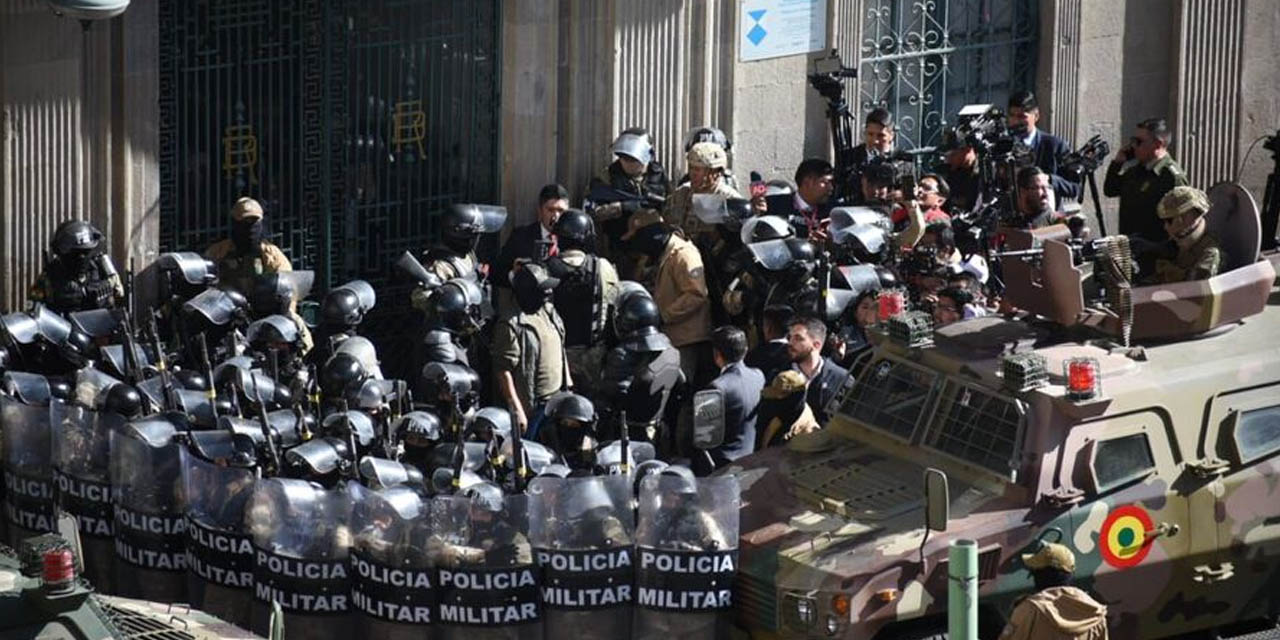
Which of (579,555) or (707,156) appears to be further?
(707,156)

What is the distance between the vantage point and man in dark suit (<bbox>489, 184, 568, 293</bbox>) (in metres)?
20.1

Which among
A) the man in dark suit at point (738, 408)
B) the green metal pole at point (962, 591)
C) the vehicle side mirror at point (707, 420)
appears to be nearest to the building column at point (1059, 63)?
the man in dark suit at point (738, 408)

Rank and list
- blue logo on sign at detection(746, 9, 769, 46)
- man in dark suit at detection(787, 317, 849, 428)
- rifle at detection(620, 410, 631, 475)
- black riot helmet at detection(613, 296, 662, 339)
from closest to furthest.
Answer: rifle at detection(620, 410, 631, 475) → man in dark suit at detection(787, 317, 849, 428) → black riot helmet at detection(613, 296, 662, 339) → blue logo on sign at detection(746, 9, 769, 46)

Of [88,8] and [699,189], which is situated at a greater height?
[88,8]

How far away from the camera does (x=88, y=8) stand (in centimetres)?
1830

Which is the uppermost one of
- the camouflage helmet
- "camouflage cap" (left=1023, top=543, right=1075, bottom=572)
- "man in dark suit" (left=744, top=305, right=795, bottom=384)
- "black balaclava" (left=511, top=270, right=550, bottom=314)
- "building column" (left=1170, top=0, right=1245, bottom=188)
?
"building column" (left=1170, top=0, right=1245, bottom=188)

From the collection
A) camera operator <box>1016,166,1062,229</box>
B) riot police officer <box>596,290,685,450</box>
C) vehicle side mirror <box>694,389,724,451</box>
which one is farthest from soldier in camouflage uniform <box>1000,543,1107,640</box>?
camera operator <box>1016,166,1062,229</box>

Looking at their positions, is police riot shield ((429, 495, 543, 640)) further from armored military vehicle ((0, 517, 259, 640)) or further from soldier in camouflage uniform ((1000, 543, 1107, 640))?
armored military vehicle ((0, 517, 259, 640))

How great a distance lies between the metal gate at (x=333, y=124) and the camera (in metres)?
20.8

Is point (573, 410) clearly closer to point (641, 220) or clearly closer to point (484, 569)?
point (484, 569)

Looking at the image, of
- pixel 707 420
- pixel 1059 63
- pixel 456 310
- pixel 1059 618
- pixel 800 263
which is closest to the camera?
pixel 1059 618

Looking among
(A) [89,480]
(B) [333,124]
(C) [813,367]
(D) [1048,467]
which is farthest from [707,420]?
(B) [333,124]

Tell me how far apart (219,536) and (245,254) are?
14.7 feet

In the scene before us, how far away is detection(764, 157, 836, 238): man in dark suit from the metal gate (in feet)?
8.87
